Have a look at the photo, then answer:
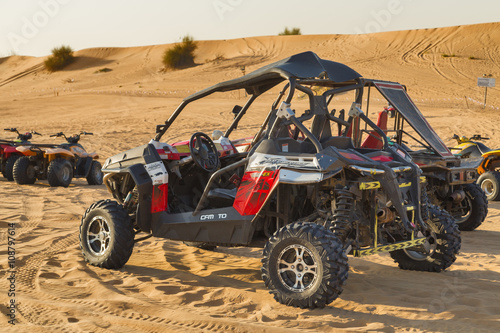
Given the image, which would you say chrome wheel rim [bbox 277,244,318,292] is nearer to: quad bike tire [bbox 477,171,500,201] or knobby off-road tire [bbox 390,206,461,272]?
knobby off-road tire [bbox 390,206,461,272]

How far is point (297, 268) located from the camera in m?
5.23

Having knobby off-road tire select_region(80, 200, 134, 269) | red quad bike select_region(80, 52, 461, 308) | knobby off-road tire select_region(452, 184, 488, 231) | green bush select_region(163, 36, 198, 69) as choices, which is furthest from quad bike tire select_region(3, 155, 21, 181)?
green bush select_region(163, 36, 198, 69)

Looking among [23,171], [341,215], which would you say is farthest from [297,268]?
[23,171]

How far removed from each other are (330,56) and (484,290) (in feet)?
150

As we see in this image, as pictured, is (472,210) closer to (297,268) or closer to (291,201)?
(291,201)

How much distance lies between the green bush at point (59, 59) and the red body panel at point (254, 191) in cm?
5707

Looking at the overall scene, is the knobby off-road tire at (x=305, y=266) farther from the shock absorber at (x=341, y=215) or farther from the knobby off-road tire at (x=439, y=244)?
the knobby off-road tire at (x=439, y=244)

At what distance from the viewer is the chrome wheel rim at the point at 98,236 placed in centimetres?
658

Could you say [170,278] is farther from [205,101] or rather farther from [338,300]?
[205,101]

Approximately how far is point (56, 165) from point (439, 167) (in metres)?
8.98

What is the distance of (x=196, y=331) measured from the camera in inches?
179

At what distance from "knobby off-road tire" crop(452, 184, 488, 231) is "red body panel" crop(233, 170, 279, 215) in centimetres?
500

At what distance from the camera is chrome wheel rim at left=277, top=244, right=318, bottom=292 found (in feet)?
16.9

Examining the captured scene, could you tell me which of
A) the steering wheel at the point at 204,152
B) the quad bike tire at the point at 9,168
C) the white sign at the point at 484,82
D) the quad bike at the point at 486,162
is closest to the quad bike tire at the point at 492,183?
the quad bike at the point at 486,162
